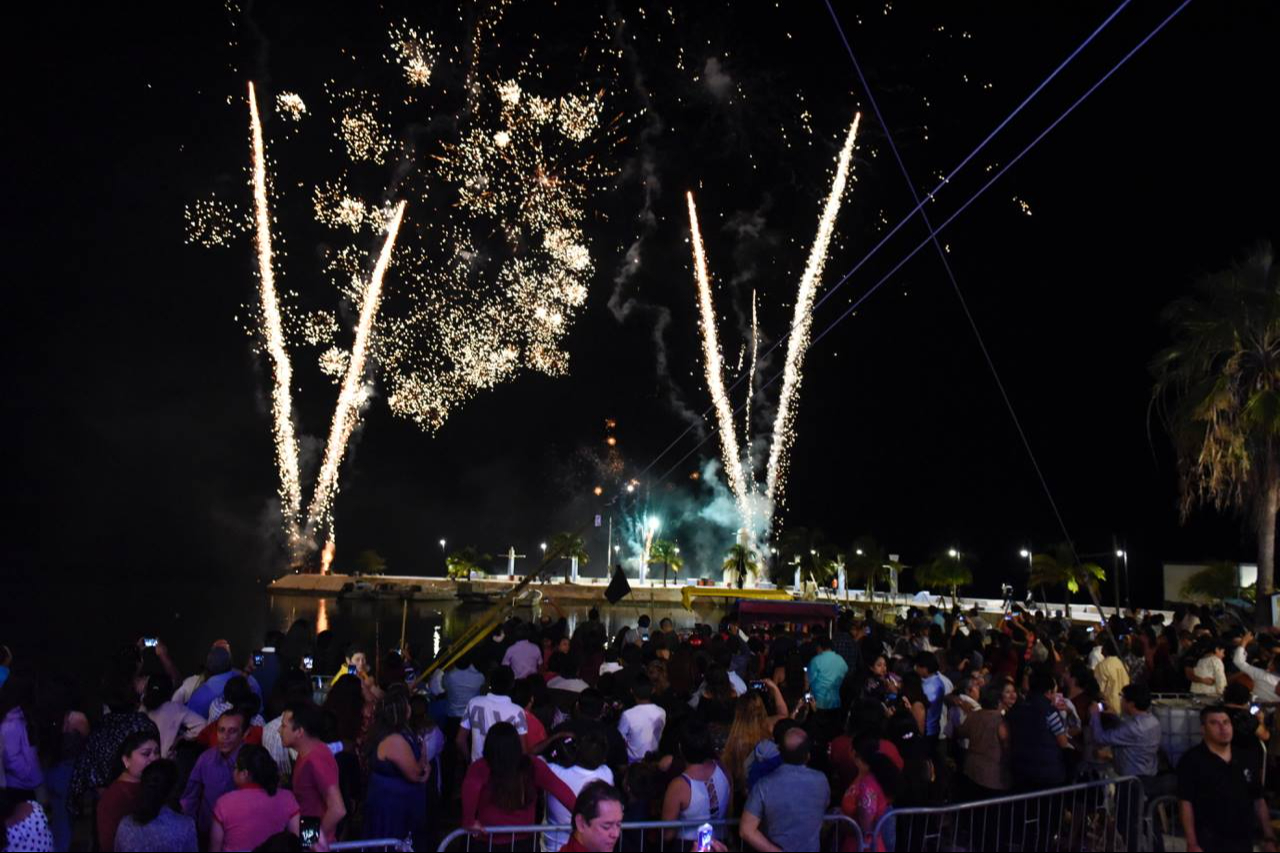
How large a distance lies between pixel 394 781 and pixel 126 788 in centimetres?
156

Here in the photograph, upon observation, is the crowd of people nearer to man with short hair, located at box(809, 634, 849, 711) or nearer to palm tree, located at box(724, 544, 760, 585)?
man with short hair, located at box(809, 634, 849, 711)

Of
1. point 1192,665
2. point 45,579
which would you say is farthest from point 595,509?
point 1192,665

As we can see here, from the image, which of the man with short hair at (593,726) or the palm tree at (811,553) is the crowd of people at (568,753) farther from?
the palm tree at (811,553)

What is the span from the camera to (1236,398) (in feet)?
77.4

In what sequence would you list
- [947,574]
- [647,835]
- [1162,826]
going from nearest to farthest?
1. [647,835]
2. [1162,826]
3. [947,574]

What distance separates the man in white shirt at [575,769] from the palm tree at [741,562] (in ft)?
233

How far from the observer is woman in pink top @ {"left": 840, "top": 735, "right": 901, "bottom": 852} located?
6.48 m

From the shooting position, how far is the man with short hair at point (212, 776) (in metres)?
6.25

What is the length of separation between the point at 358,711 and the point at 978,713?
5.22 m

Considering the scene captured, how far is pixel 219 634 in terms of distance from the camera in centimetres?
4825

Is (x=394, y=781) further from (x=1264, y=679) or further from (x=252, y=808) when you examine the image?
(x=1264, y=679)

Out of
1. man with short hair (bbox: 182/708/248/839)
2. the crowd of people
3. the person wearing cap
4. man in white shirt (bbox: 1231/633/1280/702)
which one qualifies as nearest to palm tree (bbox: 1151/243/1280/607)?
man in white shirt (bbox: 1231/633/1280/702)

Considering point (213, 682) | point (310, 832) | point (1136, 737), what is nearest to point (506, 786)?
point (310, 832)

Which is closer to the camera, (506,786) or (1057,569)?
(506,786)
